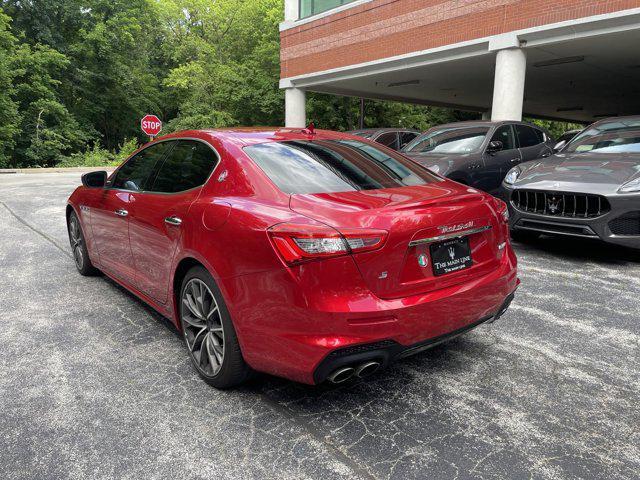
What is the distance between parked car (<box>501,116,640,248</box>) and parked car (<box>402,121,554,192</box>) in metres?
1.14

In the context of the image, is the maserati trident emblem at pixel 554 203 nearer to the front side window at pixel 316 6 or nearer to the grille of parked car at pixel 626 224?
the grille of parked car at pixel 626 224

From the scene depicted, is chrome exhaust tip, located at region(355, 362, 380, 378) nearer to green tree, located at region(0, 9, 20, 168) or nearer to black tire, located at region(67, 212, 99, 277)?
black tire, located at region(67, 212, 99, 277)

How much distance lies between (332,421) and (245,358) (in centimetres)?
57

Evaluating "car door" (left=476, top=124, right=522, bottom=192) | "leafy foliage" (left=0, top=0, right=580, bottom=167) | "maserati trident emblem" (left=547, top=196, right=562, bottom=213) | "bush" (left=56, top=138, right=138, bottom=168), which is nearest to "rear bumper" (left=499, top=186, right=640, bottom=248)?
"maserati trident emblem" (left=547, top=196, right=562, bottom=213)

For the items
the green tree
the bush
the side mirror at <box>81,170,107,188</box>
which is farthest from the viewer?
the bush

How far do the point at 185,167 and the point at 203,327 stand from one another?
1150 millimetres

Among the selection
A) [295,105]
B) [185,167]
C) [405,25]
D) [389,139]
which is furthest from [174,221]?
[295,105]

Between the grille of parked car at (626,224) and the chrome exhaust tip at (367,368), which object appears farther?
the grille of parked car at (626,224)

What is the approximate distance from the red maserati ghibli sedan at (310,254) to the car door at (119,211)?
273mm

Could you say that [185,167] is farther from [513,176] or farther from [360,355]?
[513,176]

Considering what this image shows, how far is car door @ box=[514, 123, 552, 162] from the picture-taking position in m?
8.75

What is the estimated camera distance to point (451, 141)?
850 cm

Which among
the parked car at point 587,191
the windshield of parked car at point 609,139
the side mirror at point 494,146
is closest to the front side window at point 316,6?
the side mirror at point 494,146

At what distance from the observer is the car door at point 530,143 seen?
8.75 metres
